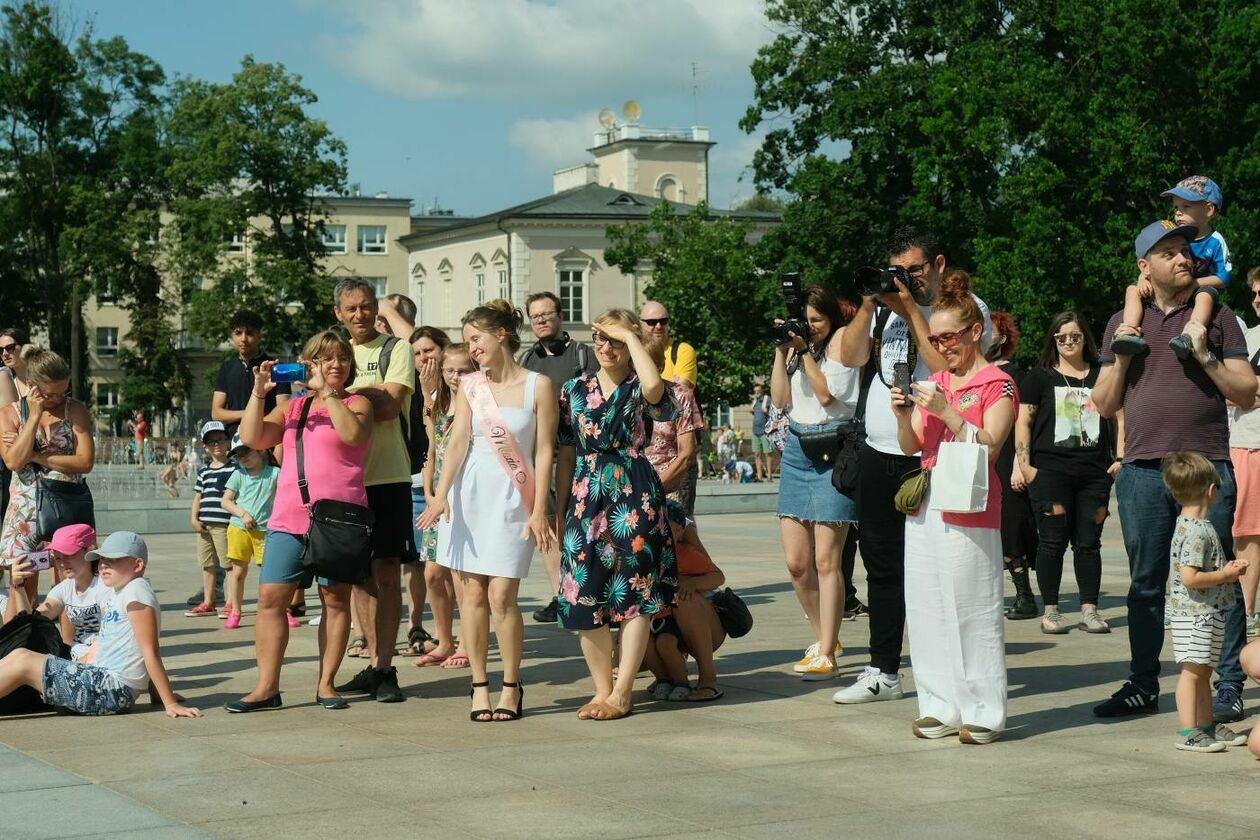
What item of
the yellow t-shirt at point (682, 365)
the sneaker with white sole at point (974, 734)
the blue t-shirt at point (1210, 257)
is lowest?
the sneaker with white sole at point (974, 734)

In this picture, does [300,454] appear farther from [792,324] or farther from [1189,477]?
[1189,477]

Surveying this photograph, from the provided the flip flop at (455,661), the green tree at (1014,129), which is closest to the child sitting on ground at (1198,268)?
the flip flop at (455,661)

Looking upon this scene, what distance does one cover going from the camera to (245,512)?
39.4 feet

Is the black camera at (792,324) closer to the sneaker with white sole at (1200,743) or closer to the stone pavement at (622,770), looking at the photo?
the stone pavement at (622,770)

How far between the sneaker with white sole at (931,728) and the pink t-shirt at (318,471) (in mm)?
2820

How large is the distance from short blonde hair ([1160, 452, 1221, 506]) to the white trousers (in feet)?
2.58

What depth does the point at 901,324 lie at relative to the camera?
313 inches

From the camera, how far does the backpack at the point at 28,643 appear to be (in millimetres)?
8078

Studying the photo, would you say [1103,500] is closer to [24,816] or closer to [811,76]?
[24,816]

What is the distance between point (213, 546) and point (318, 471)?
4936 millimetres

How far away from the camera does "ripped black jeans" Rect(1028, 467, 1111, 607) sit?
11031 mm

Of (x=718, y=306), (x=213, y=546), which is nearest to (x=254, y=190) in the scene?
(x=718, y=306)

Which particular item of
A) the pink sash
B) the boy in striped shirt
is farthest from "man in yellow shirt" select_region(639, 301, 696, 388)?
the boy in striped shirt

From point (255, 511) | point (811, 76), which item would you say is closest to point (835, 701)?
point (255, 511)
